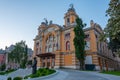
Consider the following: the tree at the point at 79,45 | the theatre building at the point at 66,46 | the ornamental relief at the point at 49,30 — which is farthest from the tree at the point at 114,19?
the ornamental relief at the point at 49,30

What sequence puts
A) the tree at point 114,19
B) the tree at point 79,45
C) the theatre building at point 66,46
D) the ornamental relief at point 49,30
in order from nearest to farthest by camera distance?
the tree at point 114,19 → the tree at point 79,45 → the theatre building at point 66,46 → the ornamental relief at point 49,30

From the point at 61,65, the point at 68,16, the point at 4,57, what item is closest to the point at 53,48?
the point at 61,65

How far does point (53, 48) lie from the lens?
47594 millimetres

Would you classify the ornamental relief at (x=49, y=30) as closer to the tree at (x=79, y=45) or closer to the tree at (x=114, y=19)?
the tree at (x=79, y=45)

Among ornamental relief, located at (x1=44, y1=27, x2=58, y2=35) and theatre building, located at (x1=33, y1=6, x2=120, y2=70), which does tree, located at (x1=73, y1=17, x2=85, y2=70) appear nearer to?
theatre building, located at (x1=33, y1=6, x2=120, y2=70)

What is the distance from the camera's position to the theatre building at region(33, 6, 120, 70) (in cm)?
4075

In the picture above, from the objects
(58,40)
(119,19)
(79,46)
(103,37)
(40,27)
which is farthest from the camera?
(40,27)

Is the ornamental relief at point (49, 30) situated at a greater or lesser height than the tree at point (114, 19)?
greater

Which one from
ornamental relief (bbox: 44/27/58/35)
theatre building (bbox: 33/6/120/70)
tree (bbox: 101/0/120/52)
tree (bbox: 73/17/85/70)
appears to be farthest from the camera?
ornamental relief (bbox: 44/27/58/35)

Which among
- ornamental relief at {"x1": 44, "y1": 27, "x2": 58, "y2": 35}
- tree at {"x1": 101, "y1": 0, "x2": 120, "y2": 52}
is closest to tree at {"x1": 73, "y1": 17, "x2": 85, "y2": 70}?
ornamental relief at {"x1": 44, "y1": 27, "x2": 58, "y2": 35}

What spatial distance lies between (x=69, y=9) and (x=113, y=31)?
39.0 metres

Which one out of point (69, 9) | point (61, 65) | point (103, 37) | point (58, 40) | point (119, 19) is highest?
point (69, 9)

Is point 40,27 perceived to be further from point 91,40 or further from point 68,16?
point 91,40

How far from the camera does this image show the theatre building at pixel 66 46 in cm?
4075
